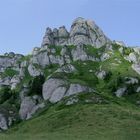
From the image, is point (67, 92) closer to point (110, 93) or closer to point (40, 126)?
point (110, 93)

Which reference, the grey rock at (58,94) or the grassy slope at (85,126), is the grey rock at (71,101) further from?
the grey rock at (58,94)

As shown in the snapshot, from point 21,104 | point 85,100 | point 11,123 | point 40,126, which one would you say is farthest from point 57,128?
point 21,104

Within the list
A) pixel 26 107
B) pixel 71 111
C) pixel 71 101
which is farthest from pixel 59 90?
pixel 71 111

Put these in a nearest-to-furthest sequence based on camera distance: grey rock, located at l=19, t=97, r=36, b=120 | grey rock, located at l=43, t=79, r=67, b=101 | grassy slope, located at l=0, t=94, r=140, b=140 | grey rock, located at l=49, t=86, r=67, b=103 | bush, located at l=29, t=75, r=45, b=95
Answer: grassy slope, located at l=0, t=94, r=140, b=140
grey rock, located at l=49, t=86, r=67, b=103
grey rock, located at l=19, t=97, r=36, b=120
grey rock, located at l=43, t=79, r=67, b=101
bush, located at l=29, t=75, r=45, b=95

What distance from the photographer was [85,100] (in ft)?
435

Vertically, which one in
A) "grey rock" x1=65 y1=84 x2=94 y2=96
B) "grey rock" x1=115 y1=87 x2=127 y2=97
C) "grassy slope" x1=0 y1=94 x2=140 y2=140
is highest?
"grey rock" x1=65 y1=84 x2=94 y2=96

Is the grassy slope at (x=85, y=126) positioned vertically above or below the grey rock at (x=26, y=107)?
below

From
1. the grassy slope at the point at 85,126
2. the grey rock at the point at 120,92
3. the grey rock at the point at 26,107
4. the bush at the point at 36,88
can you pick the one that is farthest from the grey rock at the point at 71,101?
the bush at the point at 36,88

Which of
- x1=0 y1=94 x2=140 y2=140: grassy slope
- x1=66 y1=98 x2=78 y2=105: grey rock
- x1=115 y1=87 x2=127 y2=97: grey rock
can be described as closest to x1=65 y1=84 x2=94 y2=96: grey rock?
x1=115 y1=87 x2=127 y2=97: grey rock

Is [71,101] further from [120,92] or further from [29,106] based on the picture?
[120,92]

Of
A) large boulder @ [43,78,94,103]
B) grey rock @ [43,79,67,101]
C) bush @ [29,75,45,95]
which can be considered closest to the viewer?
large boulder @ [43,78,94,103]

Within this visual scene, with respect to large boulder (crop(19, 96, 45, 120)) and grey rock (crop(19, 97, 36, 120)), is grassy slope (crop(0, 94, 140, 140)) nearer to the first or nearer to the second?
large boulder (crop(19, 96, 45, 120))

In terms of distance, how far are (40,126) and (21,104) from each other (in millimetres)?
69155

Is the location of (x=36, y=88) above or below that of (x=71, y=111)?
above
